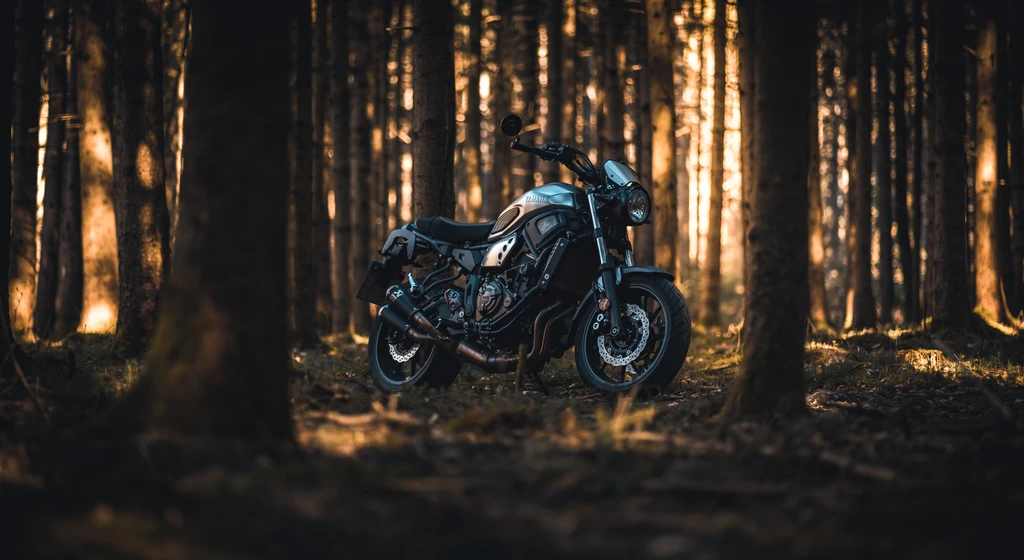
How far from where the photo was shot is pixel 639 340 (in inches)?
249

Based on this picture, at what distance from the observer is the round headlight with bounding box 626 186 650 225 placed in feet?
21.6

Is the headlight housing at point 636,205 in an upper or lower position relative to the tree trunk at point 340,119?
lower

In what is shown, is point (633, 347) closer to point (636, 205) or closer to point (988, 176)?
point (636, 205)

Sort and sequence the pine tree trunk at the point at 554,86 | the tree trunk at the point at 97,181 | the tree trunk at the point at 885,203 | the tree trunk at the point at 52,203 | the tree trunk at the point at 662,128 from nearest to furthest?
the tree trunk at the point at 97,181 < the tree trunk at the point at 662,128 < the tree trunk at the point at 52,203 < the pine tree trunk at the point at 554,86 < the tree trunk at the point at 885,203

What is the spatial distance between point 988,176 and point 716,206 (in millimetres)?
4299

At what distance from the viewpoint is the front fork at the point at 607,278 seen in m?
6.32

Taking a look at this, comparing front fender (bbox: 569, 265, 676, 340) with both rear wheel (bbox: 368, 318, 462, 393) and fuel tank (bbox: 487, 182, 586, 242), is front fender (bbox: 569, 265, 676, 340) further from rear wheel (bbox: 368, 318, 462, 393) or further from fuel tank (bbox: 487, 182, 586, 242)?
rear wheel (bbox: 368, 318, 462, 393)

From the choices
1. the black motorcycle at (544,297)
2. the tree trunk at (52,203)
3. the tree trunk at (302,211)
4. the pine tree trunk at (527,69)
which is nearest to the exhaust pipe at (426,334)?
the black motorcycle at (544,297)

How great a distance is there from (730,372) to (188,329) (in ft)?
19.3

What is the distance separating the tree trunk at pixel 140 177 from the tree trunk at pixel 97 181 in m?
3.03

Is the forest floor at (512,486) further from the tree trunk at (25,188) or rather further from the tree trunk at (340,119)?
the tree trunk at (340,119)

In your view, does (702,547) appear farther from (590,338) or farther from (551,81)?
(551,81)

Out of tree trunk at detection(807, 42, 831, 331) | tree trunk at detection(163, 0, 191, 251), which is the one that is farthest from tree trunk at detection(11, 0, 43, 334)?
tree trunk at detection(807, 42, 831, 331)

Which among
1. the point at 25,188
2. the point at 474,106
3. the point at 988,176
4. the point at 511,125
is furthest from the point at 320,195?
the point at 988,176
